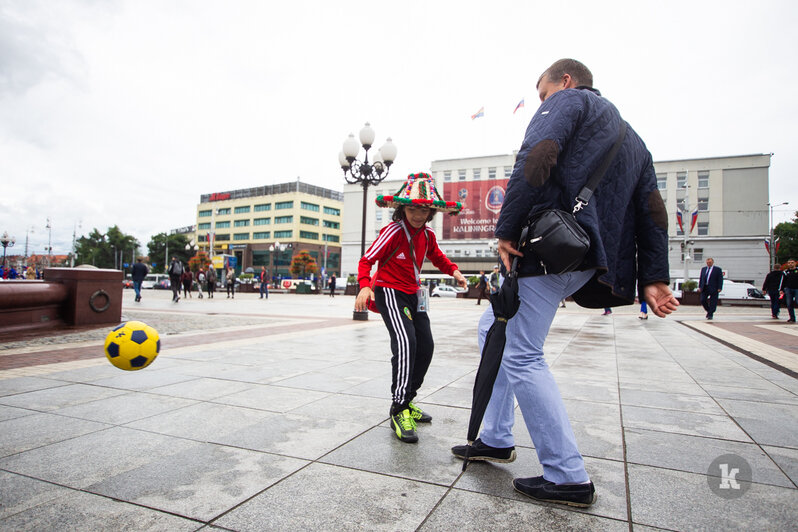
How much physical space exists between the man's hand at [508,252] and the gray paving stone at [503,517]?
1.00 metres

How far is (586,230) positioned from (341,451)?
168cm

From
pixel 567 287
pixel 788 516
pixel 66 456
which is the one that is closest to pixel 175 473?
pixel 66 456

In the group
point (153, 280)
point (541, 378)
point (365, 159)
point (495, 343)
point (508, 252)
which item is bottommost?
point (153, 280)

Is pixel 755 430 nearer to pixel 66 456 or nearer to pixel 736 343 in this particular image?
pixel 66 456

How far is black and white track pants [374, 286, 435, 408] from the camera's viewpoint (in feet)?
9.44

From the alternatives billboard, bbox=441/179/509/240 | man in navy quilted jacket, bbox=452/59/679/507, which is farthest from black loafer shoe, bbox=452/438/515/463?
billboard, bbox=441/179/509/240

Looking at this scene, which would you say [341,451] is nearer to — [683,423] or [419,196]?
[419,196]

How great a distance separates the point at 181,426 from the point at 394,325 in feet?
4.83

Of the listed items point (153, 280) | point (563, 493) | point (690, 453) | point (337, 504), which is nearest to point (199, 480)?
point (337, 504)

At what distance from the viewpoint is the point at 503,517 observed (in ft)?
5.72

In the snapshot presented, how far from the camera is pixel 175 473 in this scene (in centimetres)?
212

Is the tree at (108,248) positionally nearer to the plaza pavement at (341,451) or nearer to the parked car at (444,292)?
the parked car at (444,292)

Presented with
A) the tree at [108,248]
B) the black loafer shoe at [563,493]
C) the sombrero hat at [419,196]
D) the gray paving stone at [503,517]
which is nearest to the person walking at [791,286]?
the sombrero hat at [419,196]

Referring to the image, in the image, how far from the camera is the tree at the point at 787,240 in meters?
51.8
